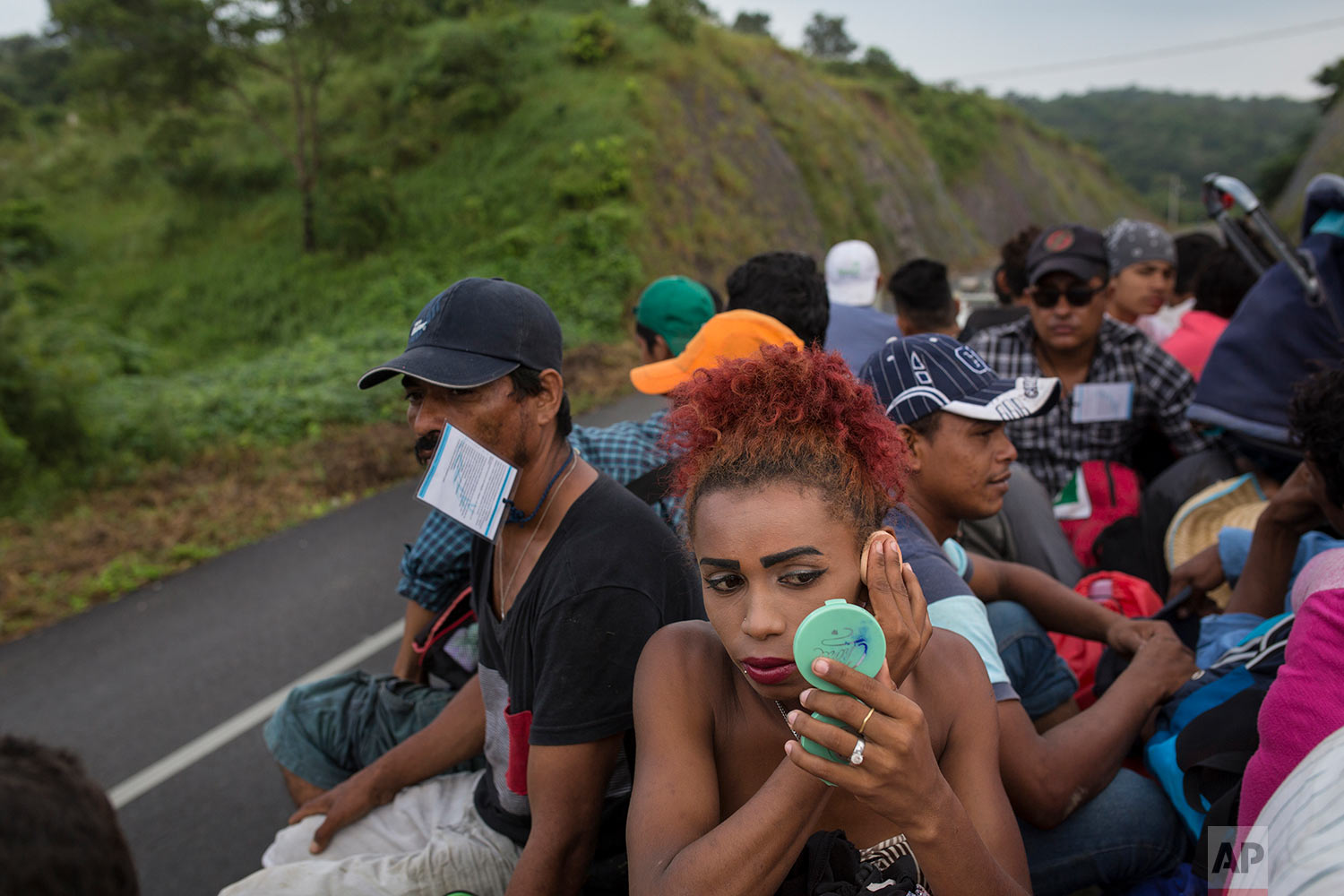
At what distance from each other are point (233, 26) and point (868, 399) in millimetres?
16993

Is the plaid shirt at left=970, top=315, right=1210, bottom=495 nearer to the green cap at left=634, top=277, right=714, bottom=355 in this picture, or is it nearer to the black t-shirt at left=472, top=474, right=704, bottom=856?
the green cap at left=634, top=277, right=714, bottom=355

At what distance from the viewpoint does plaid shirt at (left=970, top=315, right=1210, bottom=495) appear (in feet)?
12.6

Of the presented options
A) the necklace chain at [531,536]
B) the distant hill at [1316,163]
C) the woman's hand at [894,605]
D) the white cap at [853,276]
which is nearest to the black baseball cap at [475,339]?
the necklace chain at [531,536]

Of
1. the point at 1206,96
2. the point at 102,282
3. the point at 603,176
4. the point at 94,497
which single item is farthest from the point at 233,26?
the point at 1206,96

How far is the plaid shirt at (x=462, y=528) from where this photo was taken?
2.83 meters

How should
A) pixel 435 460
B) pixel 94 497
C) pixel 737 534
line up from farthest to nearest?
pixel 94 497 < pixel 435 460 < pixel 737 534

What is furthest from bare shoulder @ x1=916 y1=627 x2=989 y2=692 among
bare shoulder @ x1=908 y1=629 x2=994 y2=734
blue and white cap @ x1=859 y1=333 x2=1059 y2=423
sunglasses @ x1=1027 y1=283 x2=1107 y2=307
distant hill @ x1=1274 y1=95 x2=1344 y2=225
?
distant hill @ x1=1274 y1=95 x2=1344 y2=225

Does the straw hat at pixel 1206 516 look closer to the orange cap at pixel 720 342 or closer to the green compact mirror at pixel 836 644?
the orange cap at pixel 720 342

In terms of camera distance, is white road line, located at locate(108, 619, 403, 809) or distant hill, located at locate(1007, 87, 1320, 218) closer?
white road line, located at locate(108, 619, 403, 809)

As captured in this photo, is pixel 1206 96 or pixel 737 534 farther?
pixel 1206 96

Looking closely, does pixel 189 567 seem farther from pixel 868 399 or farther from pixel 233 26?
pixel 233 26

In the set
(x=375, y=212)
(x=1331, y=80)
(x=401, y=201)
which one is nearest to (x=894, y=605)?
(x=375, y=212)

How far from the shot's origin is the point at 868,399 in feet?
5.43

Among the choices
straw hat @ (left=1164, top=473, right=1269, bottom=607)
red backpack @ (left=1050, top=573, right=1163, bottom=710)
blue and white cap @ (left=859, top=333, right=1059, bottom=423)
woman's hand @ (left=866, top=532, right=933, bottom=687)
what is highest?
blue and white cap @ (left=859, top=333, right=1059, bottom=423)
